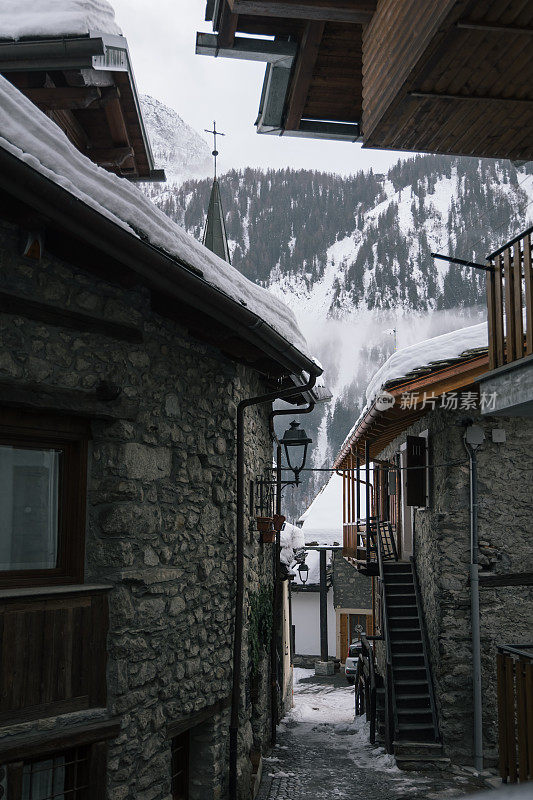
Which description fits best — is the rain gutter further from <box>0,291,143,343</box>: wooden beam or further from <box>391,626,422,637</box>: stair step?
<box>391,626,422,637</box>: stair step

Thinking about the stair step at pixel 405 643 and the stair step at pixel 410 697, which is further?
the stair step at pixel 405 643

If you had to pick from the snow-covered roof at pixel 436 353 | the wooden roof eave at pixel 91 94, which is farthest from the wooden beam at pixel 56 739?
the snow-covered roof at pixel 436 353

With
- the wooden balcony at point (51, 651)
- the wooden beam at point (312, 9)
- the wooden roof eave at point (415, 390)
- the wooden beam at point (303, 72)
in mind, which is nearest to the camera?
the wooden balcony at point (51, 651)

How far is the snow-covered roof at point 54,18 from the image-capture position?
6.07 metres

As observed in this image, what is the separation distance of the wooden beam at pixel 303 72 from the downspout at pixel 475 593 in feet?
15.1

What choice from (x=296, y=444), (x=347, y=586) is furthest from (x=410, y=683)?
(x=347, y=586)

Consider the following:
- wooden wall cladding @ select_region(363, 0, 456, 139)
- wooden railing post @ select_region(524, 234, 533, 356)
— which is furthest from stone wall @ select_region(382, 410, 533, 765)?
wooden wall cladding @ select_region(363, 0, 456, 139)

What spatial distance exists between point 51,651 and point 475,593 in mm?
6160

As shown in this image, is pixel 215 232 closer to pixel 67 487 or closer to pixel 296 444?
→ pixel 296 444

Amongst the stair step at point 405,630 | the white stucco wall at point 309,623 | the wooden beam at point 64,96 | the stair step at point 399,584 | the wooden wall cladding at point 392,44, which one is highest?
the wooden beam at point 64,96

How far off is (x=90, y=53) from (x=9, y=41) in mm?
702

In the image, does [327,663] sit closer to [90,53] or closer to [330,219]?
[90,53]

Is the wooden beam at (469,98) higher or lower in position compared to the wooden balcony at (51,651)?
higher

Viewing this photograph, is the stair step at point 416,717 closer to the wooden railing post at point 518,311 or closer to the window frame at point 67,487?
the wooden railing post at point 518,311
